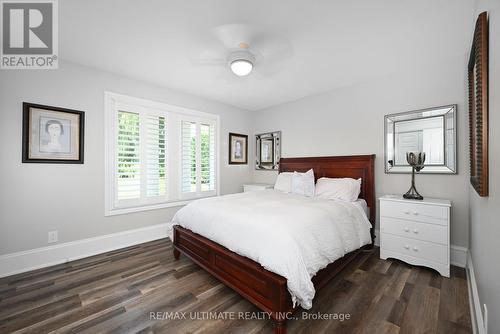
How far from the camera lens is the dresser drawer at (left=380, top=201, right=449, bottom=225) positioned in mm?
2264

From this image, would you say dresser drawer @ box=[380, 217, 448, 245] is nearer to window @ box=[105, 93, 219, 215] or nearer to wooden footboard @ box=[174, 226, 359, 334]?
wooden footboard @ box=[174, 226, 359, 334]

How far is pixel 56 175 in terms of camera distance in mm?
2596

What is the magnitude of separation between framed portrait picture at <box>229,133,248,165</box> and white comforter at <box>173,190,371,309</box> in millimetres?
2078

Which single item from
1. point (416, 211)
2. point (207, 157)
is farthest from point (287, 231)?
point (207, 157)

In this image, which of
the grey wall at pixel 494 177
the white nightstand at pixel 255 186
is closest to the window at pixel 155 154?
the white nightstand at pixel 255 186

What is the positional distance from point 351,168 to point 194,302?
2842 millimetres

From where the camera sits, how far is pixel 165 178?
141 inches

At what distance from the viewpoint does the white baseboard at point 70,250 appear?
233cm

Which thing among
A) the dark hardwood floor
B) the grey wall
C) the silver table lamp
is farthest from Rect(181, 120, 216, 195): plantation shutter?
the grey wall

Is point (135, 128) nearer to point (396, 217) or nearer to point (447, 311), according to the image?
point (396, 217)

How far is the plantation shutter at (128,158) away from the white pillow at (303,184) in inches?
99.3

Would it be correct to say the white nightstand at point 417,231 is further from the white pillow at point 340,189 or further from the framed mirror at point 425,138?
the framed mirror at point 425,138

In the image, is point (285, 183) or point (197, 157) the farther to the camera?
point (197, 157)

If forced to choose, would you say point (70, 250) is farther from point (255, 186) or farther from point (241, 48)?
point (241, 48)
